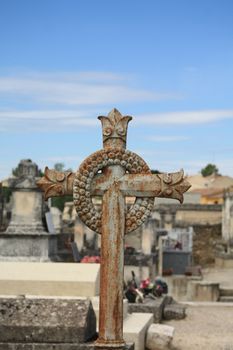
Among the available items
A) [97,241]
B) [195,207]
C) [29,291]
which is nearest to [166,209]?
[195,207]

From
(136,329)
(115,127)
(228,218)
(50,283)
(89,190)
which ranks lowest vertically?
(136,329)

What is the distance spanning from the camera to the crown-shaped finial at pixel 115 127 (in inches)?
237

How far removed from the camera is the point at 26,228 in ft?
50.6

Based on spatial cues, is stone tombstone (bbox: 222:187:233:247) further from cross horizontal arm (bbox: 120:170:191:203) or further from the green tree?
the green tree

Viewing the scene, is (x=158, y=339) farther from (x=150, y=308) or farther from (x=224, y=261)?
(x=224, y=261)

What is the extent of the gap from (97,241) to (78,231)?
714 mm

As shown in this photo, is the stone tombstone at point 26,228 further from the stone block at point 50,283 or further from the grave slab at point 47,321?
the grave slab at point 47,321

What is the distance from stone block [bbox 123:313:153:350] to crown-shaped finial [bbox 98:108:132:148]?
306 centimetres

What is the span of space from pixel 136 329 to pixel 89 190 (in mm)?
3307

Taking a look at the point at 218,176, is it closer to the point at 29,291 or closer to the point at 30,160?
the point at 30,160

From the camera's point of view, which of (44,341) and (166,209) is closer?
(44,341)

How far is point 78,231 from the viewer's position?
2531cm

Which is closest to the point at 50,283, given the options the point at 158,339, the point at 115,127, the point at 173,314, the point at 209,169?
the point at 158,339

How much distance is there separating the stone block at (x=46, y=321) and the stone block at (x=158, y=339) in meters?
2.51
